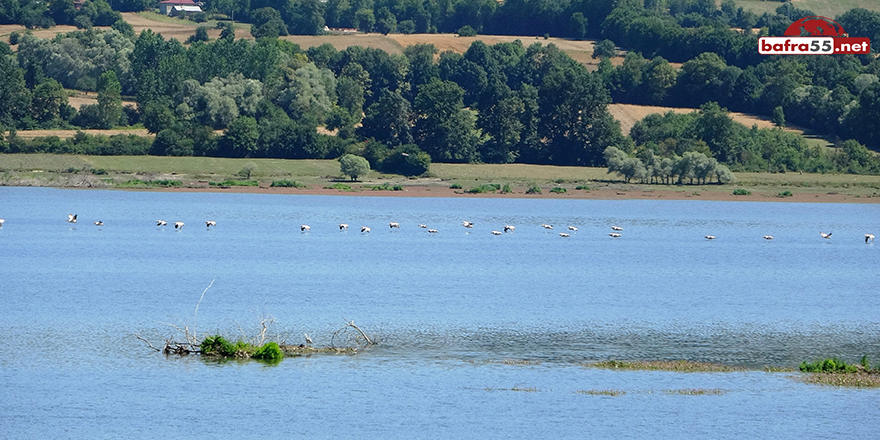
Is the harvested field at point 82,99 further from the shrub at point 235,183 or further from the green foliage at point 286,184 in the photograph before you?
the green foliage at point 286,184

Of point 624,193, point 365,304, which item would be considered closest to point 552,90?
point 624,193

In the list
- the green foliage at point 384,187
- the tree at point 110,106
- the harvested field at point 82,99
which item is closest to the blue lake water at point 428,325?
the green foliage at point 384,187

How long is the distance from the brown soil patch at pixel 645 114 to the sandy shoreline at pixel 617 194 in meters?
38.9

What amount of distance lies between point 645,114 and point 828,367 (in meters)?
153

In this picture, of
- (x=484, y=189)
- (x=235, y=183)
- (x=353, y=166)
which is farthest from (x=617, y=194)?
(x=235, y=183)

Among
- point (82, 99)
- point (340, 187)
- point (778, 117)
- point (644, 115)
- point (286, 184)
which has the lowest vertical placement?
point (340, 187)

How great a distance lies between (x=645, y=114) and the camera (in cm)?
19150

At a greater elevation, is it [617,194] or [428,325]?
[428,325]

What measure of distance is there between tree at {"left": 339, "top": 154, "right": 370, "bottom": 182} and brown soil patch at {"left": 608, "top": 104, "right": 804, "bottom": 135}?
5285cm

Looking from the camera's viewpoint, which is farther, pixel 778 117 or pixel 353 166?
pixel 778 117

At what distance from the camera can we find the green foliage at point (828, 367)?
4138 centimetres

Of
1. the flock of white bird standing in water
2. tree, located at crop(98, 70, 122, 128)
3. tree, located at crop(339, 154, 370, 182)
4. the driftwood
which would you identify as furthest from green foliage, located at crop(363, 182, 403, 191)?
the driftwood

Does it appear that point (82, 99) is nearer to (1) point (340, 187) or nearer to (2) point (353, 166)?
A: (2) point (353, 166)

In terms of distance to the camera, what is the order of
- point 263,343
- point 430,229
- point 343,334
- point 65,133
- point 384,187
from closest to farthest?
1. point 263,343
2. point 343,334
3. point 430,229
4. point 384,187
5. point 65,133
